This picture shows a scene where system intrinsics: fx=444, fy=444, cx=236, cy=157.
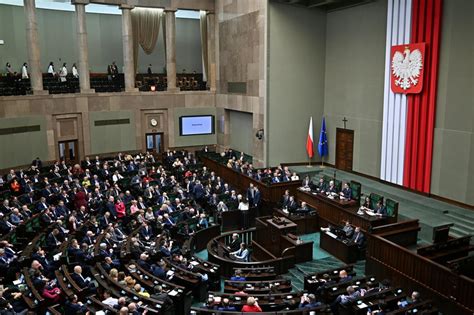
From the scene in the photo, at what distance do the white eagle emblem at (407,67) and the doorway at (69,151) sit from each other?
1575 centimetres

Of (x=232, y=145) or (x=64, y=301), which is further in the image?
(x=232, y=145)

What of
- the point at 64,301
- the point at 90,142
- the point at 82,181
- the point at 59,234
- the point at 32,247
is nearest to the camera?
the point at 64,301

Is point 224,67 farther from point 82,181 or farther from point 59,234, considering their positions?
point 59,234

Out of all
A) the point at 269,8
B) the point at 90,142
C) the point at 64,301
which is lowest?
the point at 64,301

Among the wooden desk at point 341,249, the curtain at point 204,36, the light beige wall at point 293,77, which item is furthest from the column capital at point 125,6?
the wooden desk at point 341,249

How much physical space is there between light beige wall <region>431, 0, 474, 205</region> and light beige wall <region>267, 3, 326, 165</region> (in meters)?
6.91

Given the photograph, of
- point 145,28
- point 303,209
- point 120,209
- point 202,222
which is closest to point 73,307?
point 202,222

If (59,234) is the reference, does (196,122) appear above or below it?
above

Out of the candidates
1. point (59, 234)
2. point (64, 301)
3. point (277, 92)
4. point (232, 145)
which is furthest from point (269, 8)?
point (64, 301)

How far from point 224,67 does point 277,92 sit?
16.8 feet

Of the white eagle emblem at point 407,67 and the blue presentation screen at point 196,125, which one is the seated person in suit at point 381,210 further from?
the blue presentation screen at point 196,125

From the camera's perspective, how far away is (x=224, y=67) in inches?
960

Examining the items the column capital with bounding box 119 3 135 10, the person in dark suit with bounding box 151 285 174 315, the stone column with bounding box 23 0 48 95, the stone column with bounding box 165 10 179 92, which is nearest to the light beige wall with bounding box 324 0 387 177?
the stone column with bounding box 165 10 179 92

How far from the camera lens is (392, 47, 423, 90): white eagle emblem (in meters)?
15.4
